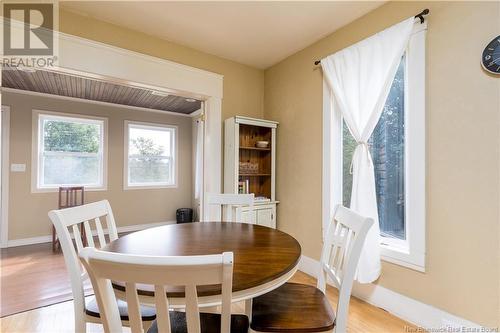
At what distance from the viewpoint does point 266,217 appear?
2.96 m

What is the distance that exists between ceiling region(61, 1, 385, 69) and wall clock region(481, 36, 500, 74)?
92cm

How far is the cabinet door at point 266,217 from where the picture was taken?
2.90 metres

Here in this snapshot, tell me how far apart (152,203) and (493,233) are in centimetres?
493

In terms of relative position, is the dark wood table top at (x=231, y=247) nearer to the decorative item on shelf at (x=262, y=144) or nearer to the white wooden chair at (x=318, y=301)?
the white wooden chair at (x=318, y=301)

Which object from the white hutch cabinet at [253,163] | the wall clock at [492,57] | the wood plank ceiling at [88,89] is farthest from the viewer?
the wood plank ceiling at [88,89]

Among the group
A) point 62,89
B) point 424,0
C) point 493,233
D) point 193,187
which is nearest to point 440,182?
point 493,233

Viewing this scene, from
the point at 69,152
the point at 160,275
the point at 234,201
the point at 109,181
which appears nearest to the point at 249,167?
the point at 234,201

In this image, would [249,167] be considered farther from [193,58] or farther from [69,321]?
[69,321]

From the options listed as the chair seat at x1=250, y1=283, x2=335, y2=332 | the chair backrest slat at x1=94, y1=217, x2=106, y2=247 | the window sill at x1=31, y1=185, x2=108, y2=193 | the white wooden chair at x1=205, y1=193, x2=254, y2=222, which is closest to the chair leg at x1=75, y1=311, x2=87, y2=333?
the chair backrest slat at x1=94, y1=217, x2=106, y2=247

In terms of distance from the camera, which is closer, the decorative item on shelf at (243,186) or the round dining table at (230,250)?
the round dining table at (230,250)

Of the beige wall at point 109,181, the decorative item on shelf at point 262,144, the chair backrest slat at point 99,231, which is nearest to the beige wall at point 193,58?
the decorative item on shelf at point 262,144

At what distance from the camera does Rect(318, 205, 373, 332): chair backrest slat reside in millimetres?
1114

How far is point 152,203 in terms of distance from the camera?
16.2 ft

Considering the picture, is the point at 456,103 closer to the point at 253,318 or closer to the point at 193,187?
the point at 253,318
